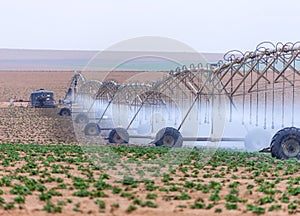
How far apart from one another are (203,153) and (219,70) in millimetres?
4553

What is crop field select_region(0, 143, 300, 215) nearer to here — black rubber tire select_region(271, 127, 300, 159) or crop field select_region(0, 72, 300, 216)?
crop field select_region(0, 72, 300, 216)

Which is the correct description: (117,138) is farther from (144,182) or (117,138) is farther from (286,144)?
(144,182)

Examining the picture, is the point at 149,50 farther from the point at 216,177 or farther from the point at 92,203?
the point at 92,203

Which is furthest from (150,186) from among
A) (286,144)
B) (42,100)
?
(42,100)

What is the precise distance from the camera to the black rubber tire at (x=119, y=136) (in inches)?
1153

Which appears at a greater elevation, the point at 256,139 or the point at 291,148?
the point at 256,139

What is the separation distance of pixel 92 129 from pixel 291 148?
12.7 m

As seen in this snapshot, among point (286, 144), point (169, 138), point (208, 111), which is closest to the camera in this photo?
point (286, 144)

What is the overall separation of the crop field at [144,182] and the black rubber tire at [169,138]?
2.69 ft

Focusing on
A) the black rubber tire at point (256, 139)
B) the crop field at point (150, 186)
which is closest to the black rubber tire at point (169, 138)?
the crop field at point (150, 186)

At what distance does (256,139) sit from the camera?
85.1ft

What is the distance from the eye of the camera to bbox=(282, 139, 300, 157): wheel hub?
21.4 m

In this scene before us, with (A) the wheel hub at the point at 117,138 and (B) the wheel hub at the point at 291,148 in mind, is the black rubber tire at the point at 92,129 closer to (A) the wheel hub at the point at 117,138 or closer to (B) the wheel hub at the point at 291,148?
(A) the wheel hub at the point at 117,138

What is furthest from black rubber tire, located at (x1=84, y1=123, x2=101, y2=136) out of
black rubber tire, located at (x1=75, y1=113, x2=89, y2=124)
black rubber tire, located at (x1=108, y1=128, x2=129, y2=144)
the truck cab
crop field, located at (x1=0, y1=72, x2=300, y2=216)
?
the truck cab
